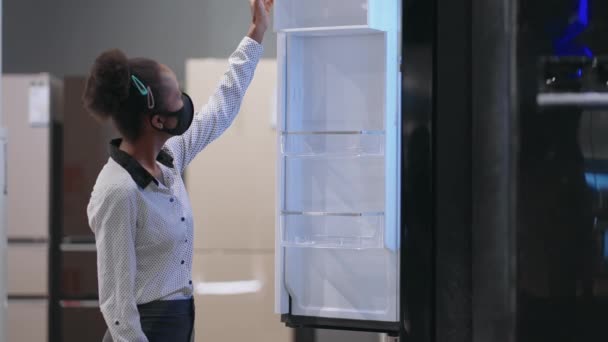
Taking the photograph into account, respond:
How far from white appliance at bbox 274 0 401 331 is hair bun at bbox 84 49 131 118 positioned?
2.01 feet

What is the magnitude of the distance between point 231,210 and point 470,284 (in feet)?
9.82

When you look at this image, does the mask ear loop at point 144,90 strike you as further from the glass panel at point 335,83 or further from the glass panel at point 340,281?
the glass panel at point 340,281

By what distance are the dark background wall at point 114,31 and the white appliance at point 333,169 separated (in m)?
2.80

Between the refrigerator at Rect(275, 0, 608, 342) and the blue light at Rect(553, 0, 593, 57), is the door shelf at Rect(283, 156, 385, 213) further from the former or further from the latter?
the blue light at Rect(553, 0, 593, 57)

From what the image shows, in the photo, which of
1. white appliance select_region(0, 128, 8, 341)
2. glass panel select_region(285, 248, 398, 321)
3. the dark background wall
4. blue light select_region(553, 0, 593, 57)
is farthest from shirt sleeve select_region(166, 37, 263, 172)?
the dark background wall

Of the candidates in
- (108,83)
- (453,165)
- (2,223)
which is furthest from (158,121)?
(2,223)

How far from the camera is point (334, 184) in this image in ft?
8.55

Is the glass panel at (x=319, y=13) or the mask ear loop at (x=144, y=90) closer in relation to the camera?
the mask ear loop at (x=144, y=90)

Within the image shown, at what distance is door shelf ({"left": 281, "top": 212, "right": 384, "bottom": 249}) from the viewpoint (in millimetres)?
2514

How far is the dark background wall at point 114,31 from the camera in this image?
534 cm

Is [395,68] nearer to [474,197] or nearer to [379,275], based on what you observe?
[379,275]

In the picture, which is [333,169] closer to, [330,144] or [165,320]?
[330,144]

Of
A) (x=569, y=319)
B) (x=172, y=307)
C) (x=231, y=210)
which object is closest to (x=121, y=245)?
(x=172, y=307)

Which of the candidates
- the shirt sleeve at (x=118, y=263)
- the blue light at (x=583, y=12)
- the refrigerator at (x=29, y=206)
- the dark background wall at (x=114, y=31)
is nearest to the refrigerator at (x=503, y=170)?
the blue light at (x=583, y=12)
